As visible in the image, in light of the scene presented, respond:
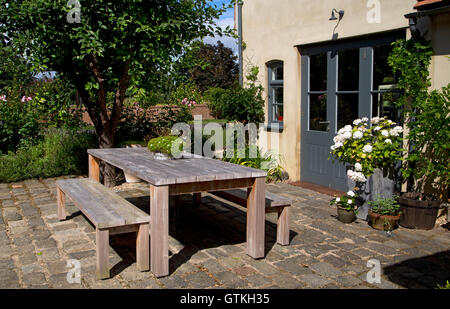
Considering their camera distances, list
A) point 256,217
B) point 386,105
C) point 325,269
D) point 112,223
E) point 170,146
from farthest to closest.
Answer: point 386,105
point 170,146
point 256,217
point 325,269
point 112,223

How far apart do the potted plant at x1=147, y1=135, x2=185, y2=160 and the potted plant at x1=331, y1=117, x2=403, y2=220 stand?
210 cm

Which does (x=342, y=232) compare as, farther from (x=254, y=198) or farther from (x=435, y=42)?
(x=435, y=42)

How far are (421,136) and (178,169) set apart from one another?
9.70ft

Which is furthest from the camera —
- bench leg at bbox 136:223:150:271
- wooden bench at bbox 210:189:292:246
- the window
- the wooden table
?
the window

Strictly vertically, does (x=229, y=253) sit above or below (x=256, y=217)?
below

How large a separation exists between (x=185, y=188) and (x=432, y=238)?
2.89 m

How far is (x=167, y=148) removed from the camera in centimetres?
488

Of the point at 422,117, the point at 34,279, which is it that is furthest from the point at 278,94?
the point at 34,279

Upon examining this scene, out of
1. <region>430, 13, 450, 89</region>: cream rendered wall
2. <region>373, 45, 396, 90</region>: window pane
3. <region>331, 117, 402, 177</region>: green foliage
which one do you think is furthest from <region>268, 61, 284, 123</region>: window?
<region>430, 13, 450, 89</region>: cream rendered wall

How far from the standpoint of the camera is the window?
27.3 ft

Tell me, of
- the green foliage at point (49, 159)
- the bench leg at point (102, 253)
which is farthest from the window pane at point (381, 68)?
the green foliage at point (49, 159)

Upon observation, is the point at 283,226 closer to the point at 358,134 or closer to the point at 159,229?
the point at 159,229

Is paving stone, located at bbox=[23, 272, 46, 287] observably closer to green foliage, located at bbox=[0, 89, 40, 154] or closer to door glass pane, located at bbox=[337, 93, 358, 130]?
door glass pane, located at bbox=[337, 93, 358, 130]
